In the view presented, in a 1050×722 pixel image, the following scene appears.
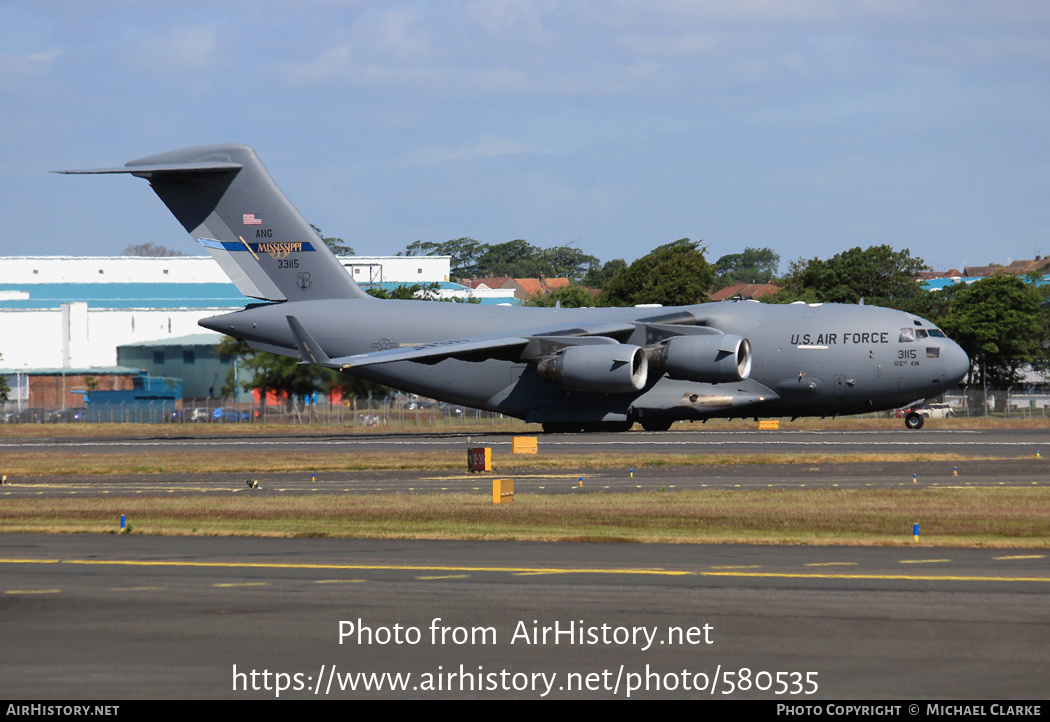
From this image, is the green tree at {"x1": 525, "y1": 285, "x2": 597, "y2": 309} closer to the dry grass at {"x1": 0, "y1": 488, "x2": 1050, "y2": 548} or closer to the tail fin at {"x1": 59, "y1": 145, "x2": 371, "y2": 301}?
the tail fin at {"x1": 59, "y1": 145, "x2": 371, "y2": 301}

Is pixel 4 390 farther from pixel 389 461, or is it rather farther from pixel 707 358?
pixel 707 358

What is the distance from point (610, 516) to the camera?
18.5 m

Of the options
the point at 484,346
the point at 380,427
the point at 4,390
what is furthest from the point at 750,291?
the point at 484,346

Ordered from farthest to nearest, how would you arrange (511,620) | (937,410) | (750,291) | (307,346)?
(750,291) < (937,410) < (307,346) < (511,620)

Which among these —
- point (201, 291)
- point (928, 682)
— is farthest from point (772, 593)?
point (201, 291)

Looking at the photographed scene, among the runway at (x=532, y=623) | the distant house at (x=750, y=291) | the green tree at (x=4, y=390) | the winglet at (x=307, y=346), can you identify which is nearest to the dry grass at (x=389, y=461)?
the winglet at (x=307, y=346)

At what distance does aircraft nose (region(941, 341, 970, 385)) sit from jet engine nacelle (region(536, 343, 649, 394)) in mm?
10090

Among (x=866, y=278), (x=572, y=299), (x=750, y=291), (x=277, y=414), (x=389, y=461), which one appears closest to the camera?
(x=389, y=461)

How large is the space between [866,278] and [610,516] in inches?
3395

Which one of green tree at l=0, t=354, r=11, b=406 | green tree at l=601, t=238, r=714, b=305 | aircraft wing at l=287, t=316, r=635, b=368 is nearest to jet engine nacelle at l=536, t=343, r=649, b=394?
aircraft wing at l=287, t=316, r=635, b=368

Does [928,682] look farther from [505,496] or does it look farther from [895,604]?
[505,496]

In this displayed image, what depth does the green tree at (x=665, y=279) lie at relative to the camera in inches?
4186

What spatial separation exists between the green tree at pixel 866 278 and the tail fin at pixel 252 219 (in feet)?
198

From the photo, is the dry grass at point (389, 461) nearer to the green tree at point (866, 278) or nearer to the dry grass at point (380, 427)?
the dry grass at point (380, 427)
